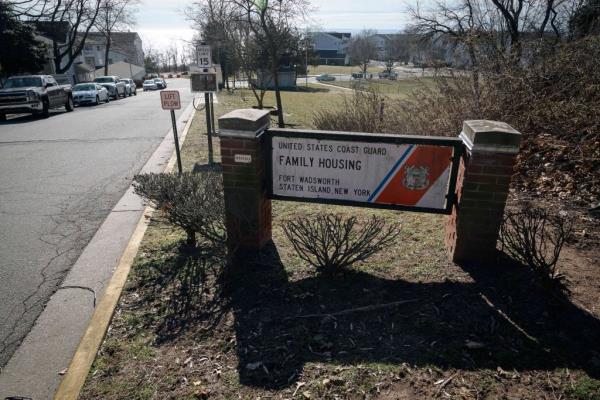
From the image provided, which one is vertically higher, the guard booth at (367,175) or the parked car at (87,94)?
the guard booth at (367,175)

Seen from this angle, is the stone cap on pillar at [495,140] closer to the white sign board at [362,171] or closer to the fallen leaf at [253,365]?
the white sign board at [362,171]

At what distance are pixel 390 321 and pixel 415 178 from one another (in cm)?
156

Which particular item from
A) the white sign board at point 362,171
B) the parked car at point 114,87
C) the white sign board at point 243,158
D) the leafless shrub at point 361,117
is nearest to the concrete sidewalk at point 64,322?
the white sign board at point 243,158

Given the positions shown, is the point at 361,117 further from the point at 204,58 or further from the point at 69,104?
the point at 69,104

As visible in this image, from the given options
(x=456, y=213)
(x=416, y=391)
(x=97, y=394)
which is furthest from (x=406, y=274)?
(x=97, y=394)

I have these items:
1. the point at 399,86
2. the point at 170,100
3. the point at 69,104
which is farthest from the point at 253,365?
the point at 69,104

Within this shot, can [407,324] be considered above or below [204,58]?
below

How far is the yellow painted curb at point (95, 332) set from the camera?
2.89 metres

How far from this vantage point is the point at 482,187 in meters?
3.95

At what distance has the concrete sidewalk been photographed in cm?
301

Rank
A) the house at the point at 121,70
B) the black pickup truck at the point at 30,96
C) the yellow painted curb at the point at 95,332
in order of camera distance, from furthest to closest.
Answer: the house at the point at 121,70, the black pickup truck at the point at 30,96, the yellow painted curb at the point at 95,332

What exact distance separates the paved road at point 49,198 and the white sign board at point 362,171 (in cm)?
275

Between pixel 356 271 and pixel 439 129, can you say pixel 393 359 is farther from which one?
pixel 439 129

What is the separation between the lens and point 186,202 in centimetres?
443
